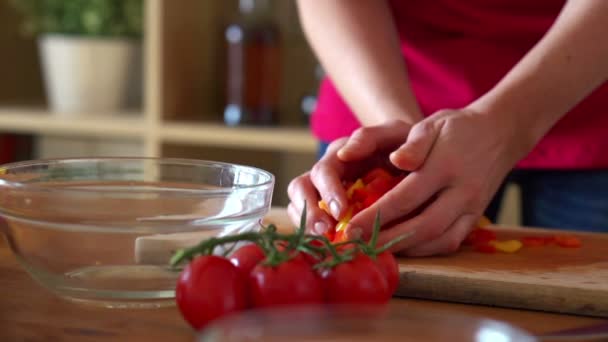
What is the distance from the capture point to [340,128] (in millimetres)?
1467

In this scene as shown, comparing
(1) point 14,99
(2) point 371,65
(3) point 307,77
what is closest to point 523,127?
(2) point 371,65

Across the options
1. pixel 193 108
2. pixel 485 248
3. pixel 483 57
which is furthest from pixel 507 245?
pixel 193 108

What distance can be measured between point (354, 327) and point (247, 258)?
0.15 metres

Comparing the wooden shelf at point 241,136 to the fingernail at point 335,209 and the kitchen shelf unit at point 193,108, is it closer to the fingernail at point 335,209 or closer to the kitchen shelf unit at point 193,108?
the kitchen shelf unit at point 193,108

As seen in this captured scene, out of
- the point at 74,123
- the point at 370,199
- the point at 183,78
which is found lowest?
the point at 74,123

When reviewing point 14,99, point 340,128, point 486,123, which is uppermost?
point 486,123

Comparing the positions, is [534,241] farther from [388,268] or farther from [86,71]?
[86,71]

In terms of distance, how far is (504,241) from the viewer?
1.06m

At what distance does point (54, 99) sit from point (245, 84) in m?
0.52

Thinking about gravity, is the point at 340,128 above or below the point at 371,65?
below

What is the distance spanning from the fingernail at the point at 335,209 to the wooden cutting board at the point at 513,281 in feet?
0.27

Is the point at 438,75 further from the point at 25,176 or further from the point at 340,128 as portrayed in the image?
the point at 25,176

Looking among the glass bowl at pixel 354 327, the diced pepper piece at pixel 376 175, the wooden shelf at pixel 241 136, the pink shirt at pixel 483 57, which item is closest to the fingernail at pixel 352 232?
the diced pepper piece at pixel 376 175

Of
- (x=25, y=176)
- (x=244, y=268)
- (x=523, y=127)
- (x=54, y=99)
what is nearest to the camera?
(x=244, y=268)
